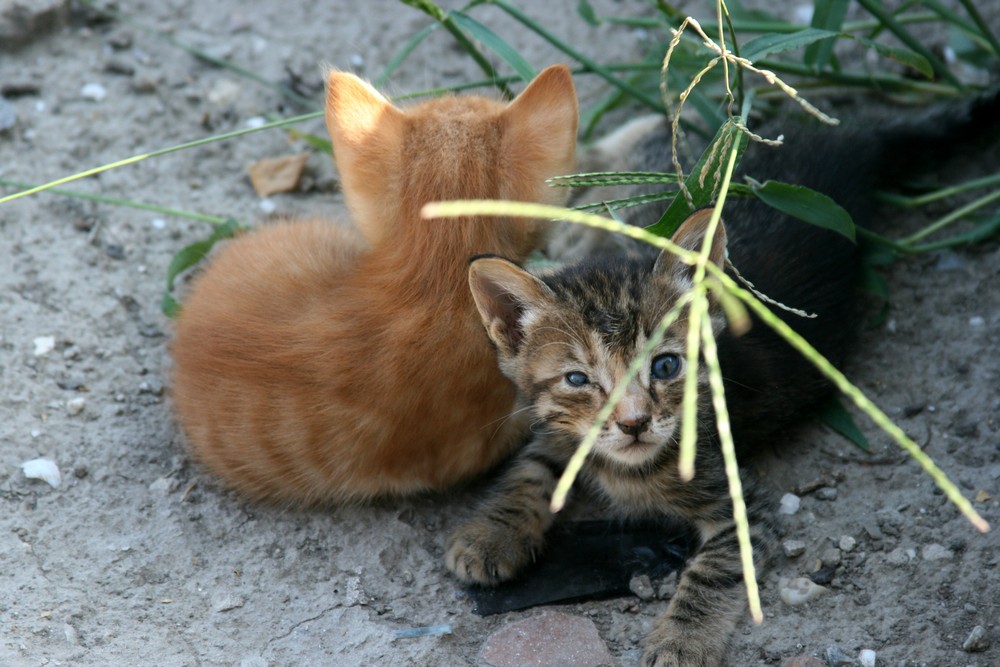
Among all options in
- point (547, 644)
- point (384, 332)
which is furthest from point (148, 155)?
point (547, 644)

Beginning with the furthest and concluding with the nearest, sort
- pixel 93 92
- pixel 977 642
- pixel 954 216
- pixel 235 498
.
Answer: pixel 93 92 → pixel 954 216 → pixel 235 498 → pixel 977 642

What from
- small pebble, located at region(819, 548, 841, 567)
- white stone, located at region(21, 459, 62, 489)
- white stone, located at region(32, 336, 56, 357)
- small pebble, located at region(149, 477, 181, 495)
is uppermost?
small pebble, located at region(819, 548, 841, 567)

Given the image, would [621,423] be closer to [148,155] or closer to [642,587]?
[642,587]

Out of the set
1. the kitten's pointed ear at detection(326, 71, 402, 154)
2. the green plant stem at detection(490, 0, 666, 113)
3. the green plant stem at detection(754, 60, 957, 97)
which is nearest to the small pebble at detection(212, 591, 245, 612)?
the kitten's pointed ear at detection(326, 71, 402, 154)

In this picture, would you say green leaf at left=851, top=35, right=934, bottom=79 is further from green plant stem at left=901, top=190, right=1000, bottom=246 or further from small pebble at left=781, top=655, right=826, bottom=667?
small pebble at left=781, top=655, right=826, bottom=667

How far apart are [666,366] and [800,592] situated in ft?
2.14

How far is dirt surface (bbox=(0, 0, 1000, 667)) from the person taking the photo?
2.30 metres

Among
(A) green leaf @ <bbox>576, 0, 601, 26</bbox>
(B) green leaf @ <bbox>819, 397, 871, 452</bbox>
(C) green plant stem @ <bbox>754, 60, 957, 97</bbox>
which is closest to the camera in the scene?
(B) green leaf @ <bbox>819, 397, 871, 452</bbox>

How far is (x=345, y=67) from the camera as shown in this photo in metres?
3.91

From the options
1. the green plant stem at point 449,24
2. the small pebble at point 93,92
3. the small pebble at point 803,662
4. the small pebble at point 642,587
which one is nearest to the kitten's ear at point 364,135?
the green plant stem at point 449,24

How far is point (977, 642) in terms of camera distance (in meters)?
2.16

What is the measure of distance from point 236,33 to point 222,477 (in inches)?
83.1

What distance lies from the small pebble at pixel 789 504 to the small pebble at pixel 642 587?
41cm

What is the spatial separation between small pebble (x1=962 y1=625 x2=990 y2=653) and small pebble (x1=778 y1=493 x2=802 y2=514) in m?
0.54
